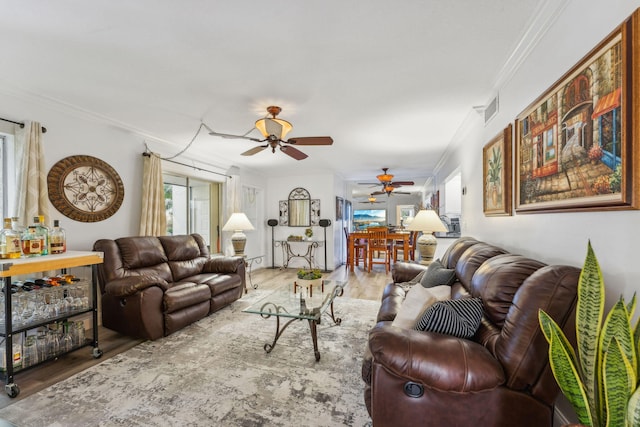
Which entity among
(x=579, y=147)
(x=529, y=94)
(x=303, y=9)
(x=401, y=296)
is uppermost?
(x=303, y=9)

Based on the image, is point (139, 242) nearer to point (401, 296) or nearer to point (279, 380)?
point (279, 380)

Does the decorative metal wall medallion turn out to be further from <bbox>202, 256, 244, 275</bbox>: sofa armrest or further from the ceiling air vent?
the ceiling air vent

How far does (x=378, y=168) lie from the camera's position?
6602 mm

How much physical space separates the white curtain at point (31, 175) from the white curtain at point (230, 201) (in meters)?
2.98

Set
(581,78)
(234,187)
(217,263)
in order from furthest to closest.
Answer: (234,187) < (217,263) < (581,78)

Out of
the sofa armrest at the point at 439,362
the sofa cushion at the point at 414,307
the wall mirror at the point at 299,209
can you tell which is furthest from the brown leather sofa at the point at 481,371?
the wall mirror at the point at 299,209

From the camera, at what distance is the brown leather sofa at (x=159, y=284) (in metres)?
2.79

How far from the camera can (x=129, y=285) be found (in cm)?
277

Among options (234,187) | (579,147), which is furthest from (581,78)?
→ (234,187)

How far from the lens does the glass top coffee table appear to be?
97.3 inches

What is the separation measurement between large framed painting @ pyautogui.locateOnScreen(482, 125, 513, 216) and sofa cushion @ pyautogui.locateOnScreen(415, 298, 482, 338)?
1.27 metres

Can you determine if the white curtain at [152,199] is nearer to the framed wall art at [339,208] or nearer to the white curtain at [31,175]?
the white curtain at [31,175]

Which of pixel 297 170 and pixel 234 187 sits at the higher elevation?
pixel 297 170

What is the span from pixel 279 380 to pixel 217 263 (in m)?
2.38
